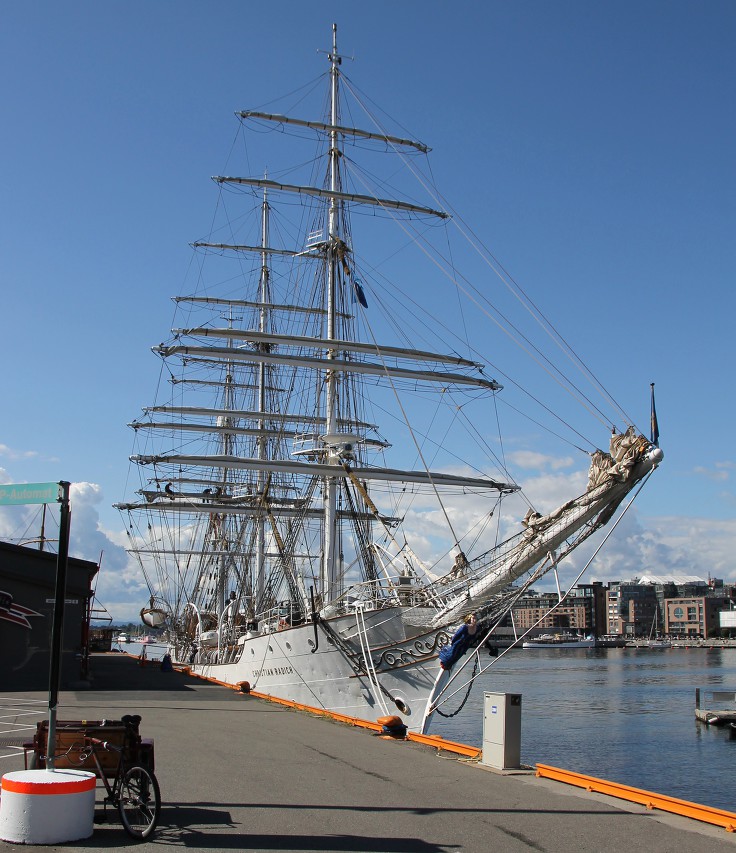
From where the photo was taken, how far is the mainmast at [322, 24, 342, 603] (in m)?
32.4

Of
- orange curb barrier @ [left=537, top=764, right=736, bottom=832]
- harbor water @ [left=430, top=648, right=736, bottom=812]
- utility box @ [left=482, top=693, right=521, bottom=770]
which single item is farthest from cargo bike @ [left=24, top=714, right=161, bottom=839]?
harbor water @ [left=430, top=648, right=736, bottom=812]

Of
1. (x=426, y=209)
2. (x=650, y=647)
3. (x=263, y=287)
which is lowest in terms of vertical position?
(x=650, y=647)

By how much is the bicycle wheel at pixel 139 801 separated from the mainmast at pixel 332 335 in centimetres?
2261

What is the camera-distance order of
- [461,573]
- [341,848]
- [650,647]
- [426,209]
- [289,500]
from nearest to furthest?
[341,848], [461,573], [426,209], [289,500], [650,647]

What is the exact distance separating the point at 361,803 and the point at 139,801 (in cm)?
284

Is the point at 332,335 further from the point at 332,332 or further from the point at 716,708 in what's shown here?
the point at 716,708

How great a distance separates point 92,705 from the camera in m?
21.8

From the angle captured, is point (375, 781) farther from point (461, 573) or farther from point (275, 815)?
point (461, 573)

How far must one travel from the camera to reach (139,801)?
8812 millimetres

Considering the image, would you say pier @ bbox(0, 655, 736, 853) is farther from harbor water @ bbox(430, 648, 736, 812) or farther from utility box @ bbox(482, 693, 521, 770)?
harbor water @ bbox(430, 648, 736, 812)

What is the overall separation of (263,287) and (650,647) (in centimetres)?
14910

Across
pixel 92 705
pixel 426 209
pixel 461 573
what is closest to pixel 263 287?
pixel 426 209

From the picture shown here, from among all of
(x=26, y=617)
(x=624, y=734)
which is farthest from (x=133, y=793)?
(x=624, y=734)

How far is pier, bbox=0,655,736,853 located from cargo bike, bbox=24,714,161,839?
26 cm
